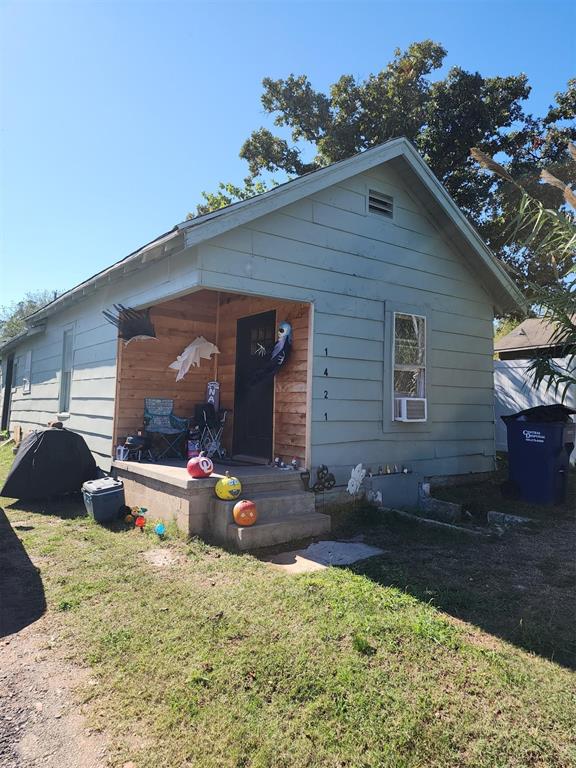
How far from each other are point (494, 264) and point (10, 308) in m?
60.9

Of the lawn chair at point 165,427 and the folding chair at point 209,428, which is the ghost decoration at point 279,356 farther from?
the lawn chair at point 165,427

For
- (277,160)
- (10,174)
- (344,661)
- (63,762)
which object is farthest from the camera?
(277,160)

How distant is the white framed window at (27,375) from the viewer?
12569 mm

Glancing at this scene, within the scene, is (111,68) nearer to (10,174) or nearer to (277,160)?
(10,174)

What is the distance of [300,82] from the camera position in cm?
1536

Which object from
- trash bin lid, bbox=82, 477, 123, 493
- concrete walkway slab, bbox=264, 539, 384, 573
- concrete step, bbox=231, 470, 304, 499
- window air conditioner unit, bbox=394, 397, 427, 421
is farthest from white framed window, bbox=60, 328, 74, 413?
concrete walkway slab, bbox=264, 539, 384, 573

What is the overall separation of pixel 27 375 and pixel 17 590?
10.6 meters

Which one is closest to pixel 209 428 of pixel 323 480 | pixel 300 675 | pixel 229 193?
pixel 323 480

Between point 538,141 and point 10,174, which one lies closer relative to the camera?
point 10,174

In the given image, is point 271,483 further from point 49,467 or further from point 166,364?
point 49,467

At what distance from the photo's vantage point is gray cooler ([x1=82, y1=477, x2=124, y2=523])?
577 cm

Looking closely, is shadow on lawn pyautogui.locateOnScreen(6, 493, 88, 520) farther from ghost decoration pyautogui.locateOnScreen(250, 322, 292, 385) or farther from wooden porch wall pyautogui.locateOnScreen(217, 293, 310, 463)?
ghost decoration pyautogui.locateOnScreen(250, 322, 292, 385)

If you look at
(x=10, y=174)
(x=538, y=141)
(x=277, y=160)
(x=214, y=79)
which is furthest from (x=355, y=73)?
(x=10, y=174)

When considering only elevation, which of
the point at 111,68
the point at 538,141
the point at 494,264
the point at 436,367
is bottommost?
the point at 436,367
